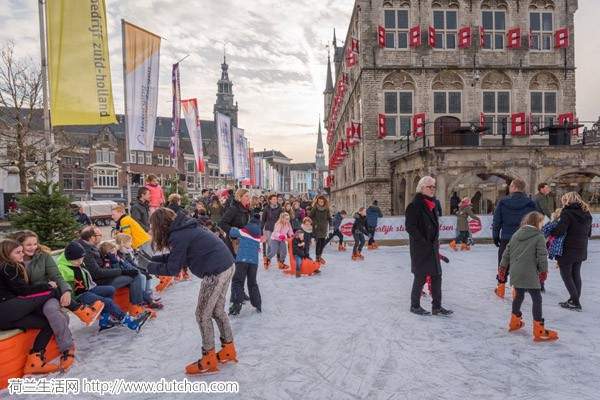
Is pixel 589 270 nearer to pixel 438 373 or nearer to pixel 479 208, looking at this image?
pixel 438 373

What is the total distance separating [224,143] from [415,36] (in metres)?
11.7

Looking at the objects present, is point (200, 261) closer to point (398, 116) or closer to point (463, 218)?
point (463, 218)

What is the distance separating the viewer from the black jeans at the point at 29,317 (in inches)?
154

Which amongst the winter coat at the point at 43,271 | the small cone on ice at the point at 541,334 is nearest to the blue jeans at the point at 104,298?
the winter coat at the point at 43,271

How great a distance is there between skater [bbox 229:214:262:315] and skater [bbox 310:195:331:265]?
446 centimetres

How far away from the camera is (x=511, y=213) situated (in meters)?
6.54

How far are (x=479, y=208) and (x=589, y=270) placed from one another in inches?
559

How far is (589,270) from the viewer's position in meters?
9.21

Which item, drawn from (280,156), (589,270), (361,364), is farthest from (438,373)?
(280,156)

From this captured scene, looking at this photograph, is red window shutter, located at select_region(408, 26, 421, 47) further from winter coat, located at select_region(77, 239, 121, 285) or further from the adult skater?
winter coat, located at select_region(77, 239, 121, 285)

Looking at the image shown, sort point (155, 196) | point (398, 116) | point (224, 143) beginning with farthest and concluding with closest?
point (224, 143)
point (398, 116)
point (155, 196)

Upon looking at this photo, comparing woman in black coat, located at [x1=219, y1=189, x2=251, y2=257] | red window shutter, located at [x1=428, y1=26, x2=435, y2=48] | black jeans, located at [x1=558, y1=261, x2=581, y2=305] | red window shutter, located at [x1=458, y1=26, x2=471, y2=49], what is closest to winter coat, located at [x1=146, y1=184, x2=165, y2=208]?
woman in black coat, located at [x1=219, y1=189, x2=251, y2=257]

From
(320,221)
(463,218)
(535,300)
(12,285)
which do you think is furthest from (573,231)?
(463,218)

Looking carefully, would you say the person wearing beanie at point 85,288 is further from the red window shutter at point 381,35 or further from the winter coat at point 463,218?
the red window shutter at point 381,35
